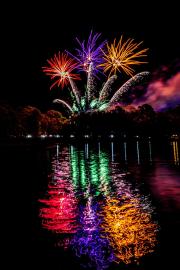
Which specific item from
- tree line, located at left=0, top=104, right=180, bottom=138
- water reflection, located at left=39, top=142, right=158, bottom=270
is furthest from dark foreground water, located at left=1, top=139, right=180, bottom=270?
tree line, located at left=0, top=104, right=180, bottom=138

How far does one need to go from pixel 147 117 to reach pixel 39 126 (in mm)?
37386

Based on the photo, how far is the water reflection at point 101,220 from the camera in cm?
454

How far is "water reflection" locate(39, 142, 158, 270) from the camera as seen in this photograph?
4539 millimetres

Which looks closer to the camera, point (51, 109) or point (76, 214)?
point (76, 214)

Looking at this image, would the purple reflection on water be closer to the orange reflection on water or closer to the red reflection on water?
the orange reflection on water

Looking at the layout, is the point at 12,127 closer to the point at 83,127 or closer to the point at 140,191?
the point at 83,127

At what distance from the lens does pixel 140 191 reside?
9133mm

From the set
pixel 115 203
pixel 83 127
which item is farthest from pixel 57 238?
pixel 83 127

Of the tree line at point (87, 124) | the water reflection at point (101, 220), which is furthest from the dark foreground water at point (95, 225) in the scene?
the tree line at point (87, 124)

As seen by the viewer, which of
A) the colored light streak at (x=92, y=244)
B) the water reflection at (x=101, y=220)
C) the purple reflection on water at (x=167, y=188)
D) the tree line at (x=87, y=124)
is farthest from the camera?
the tree line at (x=87, y=124)

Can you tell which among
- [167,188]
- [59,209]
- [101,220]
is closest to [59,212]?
[59,209]

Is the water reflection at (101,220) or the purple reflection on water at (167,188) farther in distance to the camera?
the purple reflection on water at (167,188)

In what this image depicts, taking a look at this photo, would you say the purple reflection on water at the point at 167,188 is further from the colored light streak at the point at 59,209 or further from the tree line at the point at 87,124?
the tree line at the point at 87,124

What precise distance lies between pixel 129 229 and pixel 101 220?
77cm
